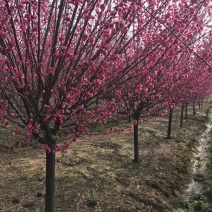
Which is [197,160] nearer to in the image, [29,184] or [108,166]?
[108,166]

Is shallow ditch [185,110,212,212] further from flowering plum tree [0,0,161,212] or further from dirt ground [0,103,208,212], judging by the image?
flowering plum tree [0,0,161,212]

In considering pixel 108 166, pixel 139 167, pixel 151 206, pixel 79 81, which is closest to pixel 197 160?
pixel 139 167

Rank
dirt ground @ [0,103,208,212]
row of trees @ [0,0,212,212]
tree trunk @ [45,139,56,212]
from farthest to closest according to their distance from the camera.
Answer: dirt ground @ [0,103,208,212], tree trunk @ [45,139,56,212], row of trees @ [0,0,212,212]

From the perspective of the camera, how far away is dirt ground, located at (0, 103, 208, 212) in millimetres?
8172

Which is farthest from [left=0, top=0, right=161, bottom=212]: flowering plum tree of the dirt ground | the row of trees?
the dirt ground

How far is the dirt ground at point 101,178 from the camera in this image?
26.8 feet

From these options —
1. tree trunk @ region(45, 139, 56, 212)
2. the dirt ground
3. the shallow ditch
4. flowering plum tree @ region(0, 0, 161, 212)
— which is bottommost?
the shallow ditch

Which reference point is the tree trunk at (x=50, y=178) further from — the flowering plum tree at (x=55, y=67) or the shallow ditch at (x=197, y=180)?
the shallow ditch at (x=197, y=180)

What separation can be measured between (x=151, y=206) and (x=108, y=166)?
317cm

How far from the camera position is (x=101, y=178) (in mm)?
9930

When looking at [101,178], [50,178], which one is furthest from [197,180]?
[50,178]

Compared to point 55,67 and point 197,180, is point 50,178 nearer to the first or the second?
point 55,67

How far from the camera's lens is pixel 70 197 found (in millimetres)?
8359

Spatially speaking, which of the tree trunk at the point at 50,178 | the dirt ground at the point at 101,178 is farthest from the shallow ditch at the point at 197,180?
the tree trunk at the point at 50,178
